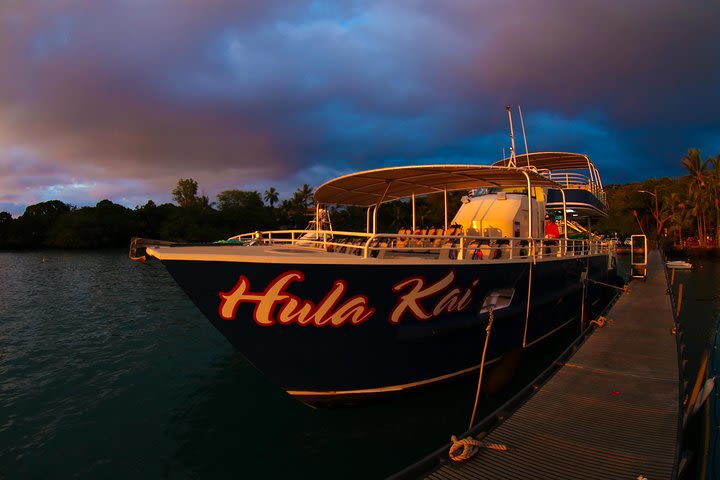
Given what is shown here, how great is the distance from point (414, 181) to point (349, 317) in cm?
420

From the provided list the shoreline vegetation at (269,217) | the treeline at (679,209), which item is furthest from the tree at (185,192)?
the treeline at (679,209)

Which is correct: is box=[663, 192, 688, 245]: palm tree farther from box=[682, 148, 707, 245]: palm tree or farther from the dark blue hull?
the dark blue hull

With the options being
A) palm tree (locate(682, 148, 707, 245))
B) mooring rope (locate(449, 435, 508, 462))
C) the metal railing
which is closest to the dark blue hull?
the metal railing

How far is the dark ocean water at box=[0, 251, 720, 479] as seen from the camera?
558 cm

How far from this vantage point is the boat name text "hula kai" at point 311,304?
17.0ft

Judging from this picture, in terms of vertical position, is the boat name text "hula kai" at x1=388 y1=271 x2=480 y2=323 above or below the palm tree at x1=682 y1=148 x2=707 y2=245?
below

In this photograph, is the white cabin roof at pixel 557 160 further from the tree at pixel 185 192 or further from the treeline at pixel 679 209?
the tree at pixel 185 192

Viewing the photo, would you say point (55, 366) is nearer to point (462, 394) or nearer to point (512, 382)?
point (462, 394)

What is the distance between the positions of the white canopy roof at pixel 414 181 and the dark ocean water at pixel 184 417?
163 inches

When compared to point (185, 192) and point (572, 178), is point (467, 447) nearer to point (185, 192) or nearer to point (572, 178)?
point (572, 178)

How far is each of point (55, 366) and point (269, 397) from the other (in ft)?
20.0

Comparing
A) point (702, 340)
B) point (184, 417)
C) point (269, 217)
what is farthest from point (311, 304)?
point (269, 217)

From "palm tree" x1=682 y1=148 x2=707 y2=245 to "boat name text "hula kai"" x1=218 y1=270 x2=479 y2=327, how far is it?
54762mm

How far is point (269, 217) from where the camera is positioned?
7862 centimetres
